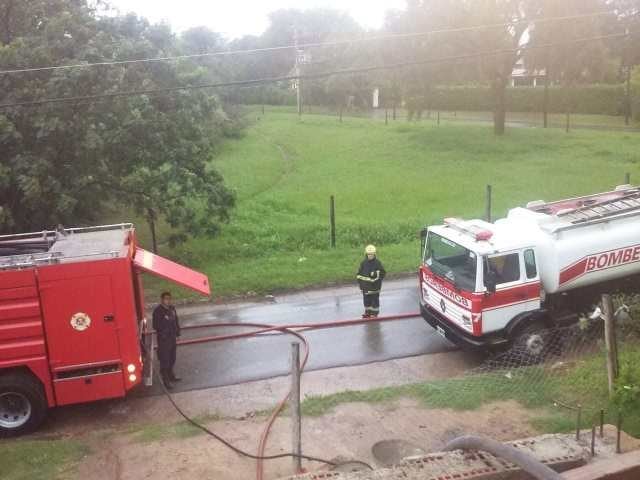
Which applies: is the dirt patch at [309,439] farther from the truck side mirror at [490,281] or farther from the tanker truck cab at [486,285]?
the truck side mirror at [490,281]

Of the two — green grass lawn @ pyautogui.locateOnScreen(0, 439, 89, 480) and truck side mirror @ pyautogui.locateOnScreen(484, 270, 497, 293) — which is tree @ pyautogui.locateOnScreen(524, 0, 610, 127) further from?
green grass lawn @ pyautogui.locateOnScreen(0, 439, 89, 480)

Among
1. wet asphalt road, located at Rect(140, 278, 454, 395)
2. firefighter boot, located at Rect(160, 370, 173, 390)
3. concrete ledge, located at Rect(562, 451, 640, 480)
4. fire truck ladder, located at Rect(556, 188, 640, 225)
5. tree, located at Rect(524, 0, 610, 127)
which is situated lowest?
wet asphalt road, located at Rect(140, 278, 454, 395)

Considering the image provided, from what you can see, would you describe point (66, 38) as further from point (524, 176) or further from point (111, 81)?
point (524, 176)

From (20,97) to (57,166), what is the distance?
1675 mm

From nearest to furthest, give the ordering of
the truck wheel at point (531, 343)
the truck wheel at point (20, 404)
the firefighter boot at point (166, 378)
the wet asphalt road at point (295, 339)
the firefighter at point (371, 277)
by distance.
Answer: the truck wheel at point (20, 404) → the firefighter boot at point (166, 378) → the truck wheel at point (531, 343) → the wet asphalt road at point (295, 339) → the firefighter at point (371, 277)

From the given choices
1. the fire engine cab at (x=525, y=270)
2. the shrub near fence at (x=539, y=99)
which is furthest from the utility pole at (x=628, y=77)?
the fire engine cab at (x=525, y=270)

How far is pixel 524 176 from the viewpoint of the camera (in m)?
26.5

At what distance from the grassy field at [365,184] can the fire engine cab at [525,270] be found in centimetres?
489

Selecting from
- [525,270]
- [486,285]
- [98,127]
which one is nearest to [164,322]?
[486,285]

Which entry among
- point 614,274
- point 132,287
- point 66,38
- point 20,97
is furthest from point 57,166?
point 614,274

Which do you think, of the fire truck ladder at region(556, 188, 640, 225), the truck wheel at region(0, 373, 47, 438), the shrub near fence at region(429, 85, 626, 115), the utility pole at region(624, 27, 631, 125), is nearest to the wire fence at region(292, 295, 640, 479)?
the fire truck ladder at region(556, 188, 640, 225)

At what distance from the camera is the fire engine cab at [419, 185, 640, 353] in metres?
10.3

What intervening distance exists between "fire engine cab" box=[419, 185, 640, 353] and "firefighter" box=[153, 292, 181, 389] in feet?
14.4

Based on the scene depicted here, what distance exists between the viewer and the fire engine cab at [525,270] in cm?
1033
